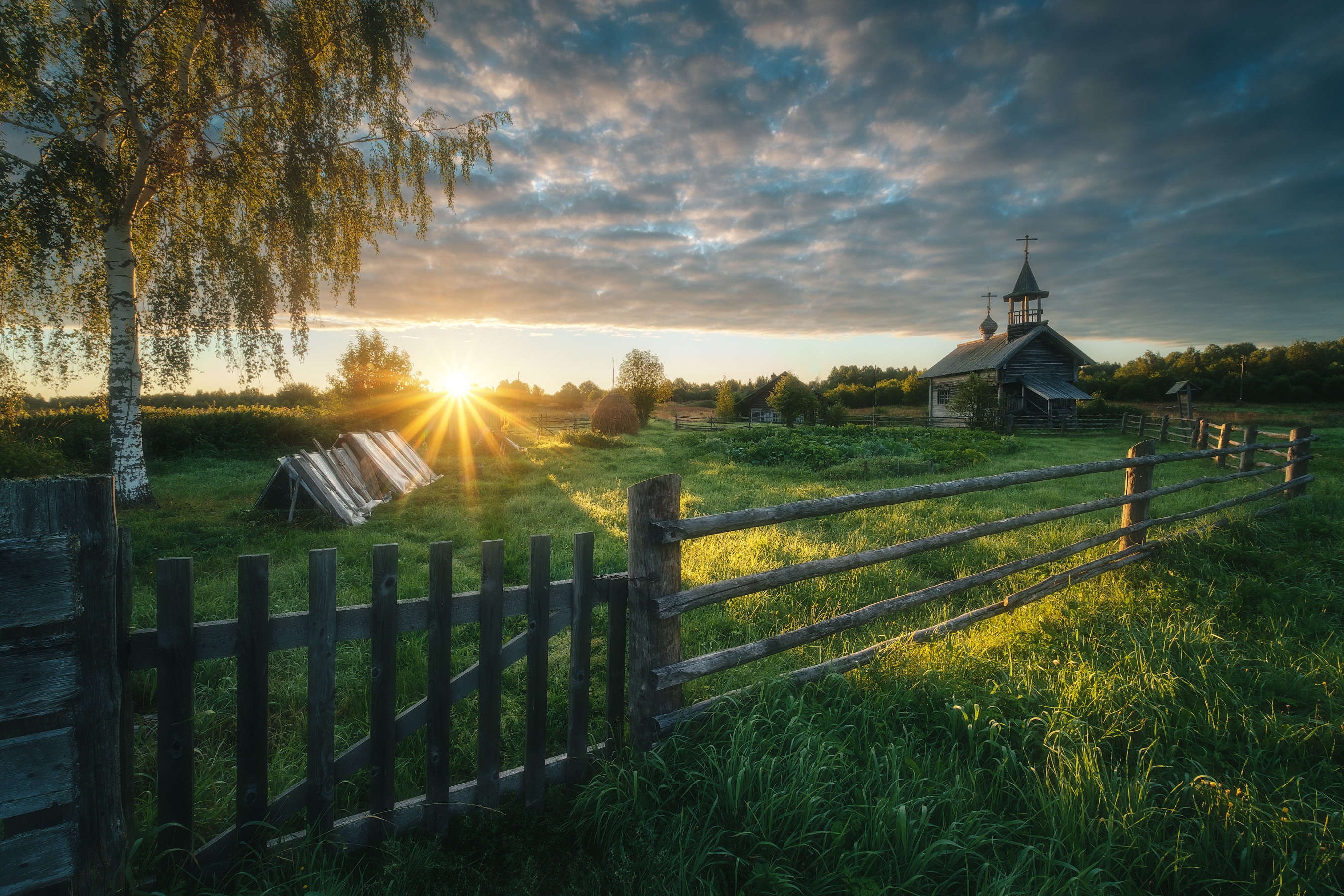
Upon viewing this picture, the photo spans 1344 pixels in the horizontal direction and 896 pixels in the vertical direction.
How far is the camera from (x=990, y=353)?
109 feet

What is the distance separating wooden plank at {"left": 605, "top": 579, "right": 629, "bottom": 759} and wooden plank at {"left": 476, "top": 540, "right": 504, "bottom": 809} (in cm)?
52

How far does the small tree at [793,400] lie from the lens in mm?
37281

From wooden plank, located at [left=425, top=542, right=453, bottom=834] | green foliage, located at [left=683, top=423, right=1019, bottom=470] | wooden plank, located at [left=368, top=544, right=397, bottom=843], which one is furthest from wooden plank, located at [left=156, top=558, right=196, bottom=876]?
green foliage, located at [left=683, top=423, right=1019, bottom=470]

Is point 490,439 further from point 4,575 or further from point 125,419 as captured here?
point 4,575

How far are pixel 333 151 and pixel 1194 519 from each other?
46.4 feet

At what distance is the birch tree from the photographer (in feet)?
26.3

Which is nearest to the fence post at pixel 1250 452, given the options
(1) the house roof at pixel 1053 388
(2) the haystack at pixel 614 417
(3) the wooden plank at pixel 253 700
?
(3) the wooden plank at pixel 253 700

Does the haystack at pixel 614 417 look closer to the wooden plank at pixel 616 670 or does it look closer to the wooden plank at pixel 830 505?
the wooden plank at pixel 830 505

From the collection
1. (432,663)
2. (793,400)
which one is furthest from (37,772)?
(793,400)

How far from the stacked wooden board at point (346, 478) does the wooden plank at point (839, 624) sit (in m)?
7.39

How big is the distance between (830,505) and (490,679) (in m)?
1.95

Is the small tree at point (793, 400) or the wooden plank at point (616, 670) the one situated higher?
the small tree at point (793, 400)

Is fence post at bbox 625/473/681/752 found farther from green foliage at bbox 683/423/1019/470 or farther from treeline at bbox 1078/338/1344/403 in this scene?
treeline at bbox 1078/338/1344/403

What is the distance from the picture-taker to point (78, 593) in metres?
1.62
